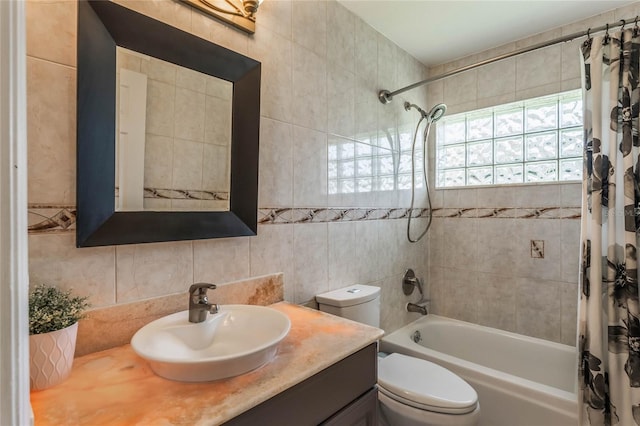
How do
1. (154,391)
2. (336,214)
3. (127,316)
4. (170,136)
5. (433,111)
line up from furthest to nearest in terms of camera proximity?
(433,111), (336,214), (170,136), (127,316), (154,391)

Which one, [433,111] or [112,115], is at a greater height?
[433,111]

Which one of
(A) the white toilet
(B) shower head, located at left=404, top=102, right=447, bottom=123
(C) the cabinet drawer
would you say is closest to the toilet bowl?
(A) the white toilet

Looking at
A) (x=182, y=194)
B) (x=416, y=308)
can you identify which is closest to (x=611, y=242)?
(x=416, y=308)

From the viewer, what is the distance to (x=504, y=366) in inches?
85.3

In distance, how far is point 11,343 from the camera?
0.35 meters

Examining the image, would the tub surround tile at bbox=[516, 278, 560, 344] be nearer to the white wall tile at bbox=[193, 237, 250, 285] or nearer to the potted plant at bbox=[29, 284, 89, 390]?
the white wall tile at bbox=[193, 237, 250, 285]

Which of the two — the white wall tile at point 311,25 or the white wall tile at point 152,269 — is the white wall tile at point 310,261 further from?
the white wall tile at point 311,25

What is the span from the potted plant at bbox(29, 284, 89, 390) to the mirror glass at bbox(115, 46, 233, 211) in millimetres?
302

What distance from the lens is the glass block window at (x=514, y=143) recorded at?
2080 mm

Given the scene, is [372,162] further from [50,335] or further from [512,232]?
[50,335]

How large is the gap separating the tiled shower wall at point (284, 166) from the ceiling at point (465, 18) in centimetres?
11

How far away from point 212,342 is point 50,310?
0.46 meters

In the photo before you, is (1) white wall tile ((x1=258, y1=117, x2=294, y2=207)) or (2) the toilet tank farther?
(2) the toilet tank

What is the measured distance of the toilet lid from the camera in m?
1.36
